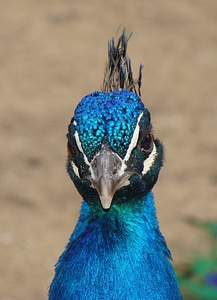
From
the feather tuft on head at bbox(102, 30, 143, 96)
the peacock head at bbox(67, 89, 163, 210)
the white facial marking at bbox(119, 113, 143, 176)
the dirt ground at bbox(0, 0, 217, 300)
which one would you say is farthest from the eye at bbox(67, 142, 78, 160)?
the dirt ground at bbox(0, 0, 217, 300)

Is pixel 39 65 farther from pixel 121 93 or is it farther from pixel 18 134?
pixel 121 93

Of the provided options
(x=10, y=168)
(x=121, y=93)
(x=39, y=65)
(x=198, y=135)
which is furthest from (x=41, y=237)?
(x=121, y=93)

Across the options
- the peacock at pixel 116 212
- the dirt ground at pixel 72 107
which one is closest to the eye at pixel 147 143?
the peacock at pixel 116 212

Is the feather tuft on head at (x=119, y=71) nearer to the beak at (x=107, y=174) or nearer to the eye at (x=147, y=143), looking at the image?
the eye at (x=147, y=143)

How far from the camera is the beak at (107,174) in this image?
6.63 ft

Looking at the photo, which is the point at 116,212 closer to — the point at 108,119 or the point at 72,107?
the point at 108,119

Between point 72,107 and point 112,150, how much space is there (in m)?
3.12

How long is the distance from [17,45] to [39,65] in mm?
278

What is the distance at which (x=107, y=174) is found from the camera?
2051 millimetres

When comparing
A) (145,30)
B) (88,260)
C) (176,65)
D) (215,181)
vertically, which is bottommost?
(88,260)

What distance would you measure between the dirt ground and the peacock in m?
1.69

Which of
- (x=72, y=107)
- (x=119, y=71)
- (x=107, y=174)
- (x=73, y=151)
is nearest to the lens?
(x=107, y=174)

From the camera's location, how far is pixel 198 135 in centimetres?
496

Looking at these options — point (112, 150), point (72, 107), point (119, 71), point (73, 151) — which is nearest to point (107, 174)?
point (112, 150)
